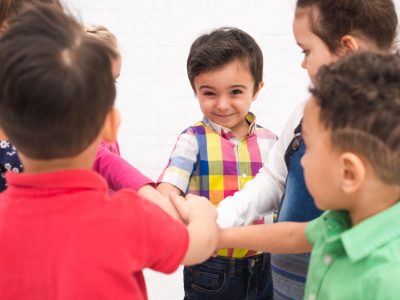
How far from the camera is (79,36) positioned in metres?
0.71

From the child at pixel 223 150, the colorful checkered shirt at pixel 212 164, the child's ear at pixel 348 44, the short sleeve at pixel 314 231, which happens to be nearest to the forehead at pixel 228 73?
the child at pixel 223 150

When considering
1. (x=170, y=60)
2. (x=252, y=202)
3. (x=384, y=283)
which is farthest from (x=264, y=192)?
(x=170, y=60)

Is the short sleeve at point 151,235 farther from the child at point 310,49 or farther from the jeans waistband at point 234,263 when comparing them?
the jeans waistband at point 234,263

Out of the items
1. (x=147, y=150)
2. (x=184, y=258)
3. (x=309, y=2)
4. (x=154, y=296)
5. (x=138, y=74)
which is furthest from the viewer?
(x=138, y=74)

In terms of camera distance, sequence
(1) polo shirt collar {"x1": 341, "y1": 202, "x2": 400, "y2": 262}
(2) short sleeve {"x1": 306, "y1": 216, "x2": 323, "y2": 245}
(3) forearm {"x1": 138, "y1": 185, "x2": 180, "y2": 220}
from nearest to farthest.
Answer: (1) polo shirt collar {"x1": 341, "y1": 202, "x2": 400, "y2": 262}
(2) short sleeve {"x1": 306, "y1": 216, "x2": 323, "y2": 245}
(3) forearm {"x1": 138, "y1": 185, "x2": 180, "y2": 220}

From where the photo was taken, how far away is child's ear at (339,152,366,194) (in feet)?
2.47

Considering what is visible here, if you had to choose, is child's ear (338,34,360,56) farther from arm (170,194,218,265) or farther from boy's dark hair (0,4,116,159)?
boy's dark hair (0,4,116,159)

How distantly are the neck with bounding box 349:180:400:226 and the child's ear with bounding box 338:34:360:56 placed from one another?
16.1 inches

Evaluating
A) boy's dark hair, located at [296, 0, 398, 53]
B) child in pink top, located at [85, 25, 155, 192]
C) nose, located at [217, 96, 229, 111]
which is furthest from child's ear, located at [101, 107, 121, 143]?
nose, located at [217, 96, 229, 111]

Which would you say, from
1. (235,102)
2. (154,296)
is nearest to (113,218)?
(235,102)

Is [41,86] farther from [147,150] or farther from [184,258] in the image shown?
[147,150]

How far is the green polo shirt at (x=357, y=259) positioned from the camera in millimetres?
734

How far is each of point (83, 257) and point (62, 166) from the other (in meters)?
0.13

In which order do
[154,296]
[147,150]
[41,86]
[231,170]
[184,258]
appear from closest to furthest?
[41,86] → [184,258] → [231,170] → [154,296] → [147,150]
